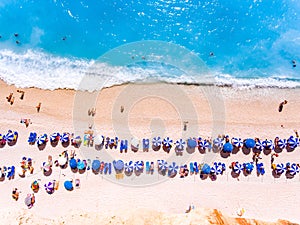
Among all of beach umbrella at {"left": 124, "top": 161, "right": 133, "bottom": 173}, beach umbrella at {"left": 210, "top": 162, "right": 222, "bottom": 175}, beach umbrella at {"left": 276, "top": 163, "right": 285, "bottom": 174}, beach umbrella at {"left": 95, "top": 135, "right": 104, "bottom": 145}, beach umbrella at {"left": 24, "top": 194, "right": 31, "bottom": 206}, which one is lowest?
beach umbrella at {"left": 24, "top": 194, "right": 31, "bottom": 206}

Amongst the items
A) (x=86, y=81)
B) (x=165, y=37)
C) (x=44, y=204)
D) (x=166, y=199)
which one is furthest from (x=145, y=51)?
(x=44, y=204)

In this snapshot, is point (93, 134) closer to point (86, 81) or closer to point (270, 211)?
point (86, 81)

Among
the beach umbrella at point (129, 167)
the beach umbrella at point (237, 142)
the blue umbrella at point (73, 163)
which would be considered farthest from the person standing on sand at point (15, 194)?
the beach umbrella at point (237, 142)

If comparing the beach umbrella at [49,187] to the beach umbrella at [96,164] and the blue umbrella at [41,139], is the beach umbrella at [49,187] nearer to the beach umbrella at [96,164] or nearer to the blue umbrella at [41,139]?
the blue umbrella at [41,139]

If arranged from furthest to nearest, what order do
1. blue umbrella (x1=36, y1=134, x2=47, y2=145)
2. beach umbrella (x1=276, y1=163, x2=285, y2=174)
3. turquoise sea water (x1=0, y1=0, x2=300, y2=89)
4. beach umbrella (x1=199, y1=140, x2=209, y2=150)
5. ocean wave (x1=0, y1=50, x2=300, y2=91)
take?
1. turquoise sea water (x1=0, y1=0, x2=300, y2=89)
2. ocean wave (x1=0, y1=50, x2=300, y2=91)
3. beach umbrella (x1=199, y1=140, x2=209, y2=150)
4. blue umbrella (x1=36, y1=134, x2=47, y2=145)
5. beach umbrella (x1=276, y1=163, x2=285, y2=174)

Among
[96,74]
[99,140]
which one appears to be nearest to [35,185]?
[99,140]

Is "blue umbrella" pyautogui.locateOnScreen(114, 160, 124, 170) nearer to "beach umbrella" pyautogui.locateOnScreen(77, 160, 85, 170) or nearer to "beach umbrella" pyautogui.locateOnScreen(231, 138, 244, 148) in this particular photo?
"beach umbrella" pyautogui.locateOnScreen(77, 160, 85, 170)

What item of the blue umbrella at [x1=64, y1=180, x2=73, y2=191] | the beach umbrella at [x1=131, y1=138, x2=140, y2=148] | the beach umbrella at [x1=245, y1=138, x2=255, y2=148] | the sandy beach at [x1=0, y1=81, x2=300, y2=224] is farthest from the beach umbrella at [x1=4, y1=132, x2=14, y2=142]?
the beach umbrella at [x1=245, y1=138, x2=255, y2=148]
